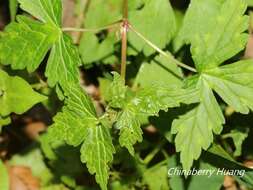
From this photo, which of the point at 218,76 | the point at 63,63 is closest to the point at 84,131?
the point at 63,63

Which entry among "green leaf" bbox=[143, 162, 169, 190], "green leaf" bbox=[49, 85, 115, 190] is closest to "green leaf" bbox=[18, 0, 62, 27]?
"green leaf" bbox=[49, 85, 115, 190]

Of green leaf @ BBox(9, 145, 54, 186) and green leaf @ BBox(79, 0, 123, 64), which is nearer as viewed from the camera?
green leaf @ BBox(79, 0, 123, 64)

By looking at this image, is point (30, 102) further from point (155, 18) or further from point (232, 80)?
point (232, 80)

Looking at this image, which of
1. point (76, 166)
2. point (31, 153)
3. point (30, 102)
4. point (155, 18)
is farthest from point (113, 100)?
point (31, 153)

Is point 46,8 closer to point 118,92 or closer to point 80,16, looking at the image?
point 118,92

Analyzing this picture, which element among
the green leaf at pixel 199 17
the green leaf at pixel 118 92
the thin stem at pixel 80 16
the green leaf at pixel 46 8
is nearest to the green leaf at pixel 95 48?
the thin stem at pixel 80 16

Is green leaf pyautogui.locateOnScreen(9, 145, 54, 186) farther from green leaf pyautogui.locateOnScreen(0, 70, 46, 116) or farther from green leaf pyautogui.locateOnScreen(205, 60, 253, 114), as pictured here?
green leaf pyautogui.locateOnScreen(205, 60, 253, 114)
